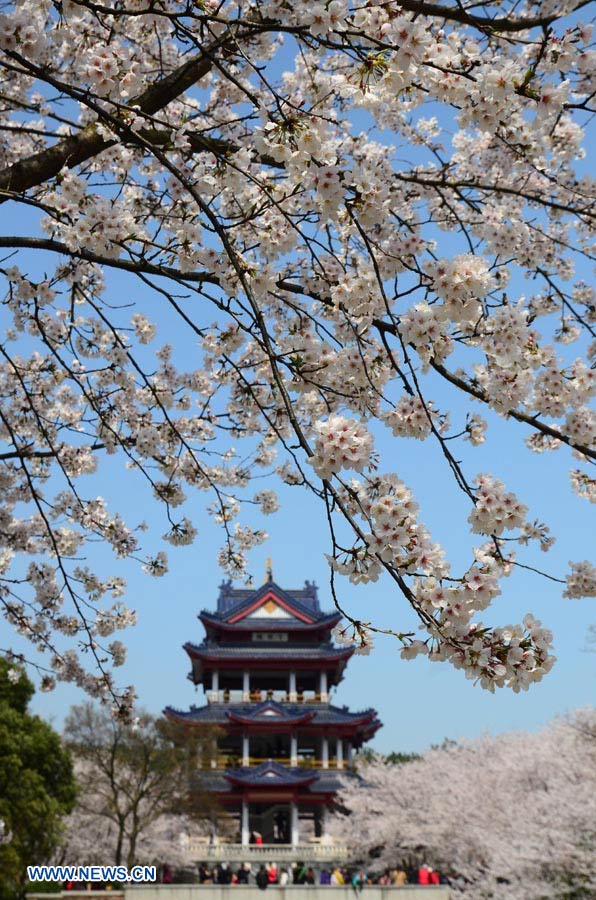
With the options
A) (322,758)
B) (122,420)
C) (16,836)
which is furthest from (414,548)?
(322,758)

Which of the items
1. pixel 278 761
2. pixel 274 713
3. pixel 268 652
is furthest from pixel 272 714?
pixel 268 652

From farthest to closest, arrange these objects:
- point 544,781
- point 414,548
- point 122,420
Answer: point 544,781 < point 122,420 < point 414,548

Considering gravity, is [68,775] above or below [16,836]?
above

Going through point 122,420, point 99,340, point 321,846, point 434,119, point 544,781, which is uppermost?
point 434,119

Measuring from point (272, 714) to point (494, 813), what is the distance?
10.1 metres

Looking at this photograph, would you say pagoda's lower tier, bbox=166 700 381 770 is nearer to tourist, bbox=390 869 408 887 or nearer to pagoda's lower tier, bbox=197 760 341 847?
pagoda's lower tier, bbox=197 760 341 847

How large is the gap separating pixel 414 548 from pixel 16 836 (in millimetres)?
15838

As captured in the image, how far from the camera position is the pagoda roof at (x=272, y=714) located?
3148 cm

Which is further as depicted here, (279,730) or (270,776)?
(279,730)

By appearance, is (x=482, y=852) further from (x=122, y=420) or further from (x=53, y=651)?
(x=122, y=420)

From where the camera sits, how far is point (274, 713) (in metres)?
31.7

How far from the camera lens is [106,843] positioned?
1109 inches

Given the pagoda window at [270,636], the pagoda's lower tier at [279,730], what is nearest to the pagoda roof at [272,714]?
the pagoda's lower tier at [279,730]

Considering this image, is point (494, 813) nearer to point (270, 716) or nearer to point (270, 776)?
point (270, 776)
